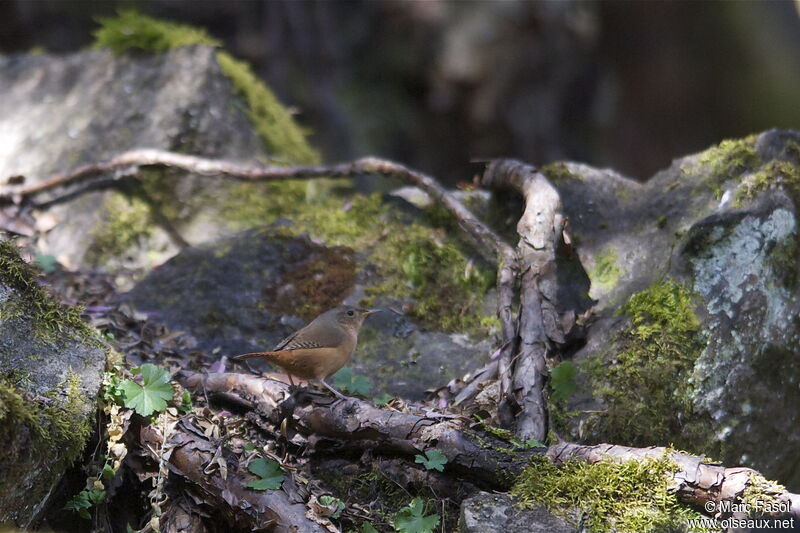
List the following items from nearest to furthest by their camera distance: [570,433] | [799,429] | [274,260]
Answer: [570,433]
[799,429]
[274,260]

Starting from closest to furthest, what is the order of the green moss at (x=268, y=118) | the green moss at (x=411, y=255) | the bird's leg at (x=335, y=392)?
the bird's leg at (x=335, y=392), the green moss at (x=411, y=255), the green moss at (x=268, y=118)

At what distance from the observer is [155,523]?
273 cm

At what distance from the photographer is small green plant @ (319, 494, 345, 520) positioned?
2.78 metres

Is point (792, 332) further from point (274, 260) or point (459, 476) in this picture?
point (274, 260)

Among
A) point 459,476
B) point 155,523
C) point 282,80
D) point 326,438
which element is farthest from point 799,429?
point 282,80

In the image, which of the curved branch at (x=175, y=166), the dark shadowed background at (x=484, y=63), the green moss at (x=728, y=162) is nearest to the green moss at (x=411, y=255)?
the curved branch at (x=175, y=166)

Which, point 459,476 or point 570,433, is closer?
point 459,476

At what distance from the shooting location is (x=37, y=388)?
8.59ft

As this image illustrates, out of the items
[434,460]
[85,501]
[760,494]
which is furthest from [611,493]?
[85,501]

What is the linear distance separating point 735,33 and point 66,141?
389 inches

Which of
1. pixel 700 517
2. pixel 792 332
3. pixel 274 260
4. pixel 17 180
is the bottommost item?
pixel 17 180

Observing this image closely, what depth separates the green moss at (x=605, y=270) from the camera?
4199 mm

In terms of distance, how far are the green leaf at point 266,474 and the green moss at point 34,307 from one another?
83 centimetres

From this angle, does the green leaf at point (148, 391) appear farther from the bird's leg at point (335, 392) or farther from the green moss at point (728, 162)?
the green moss at point (728, 162)
